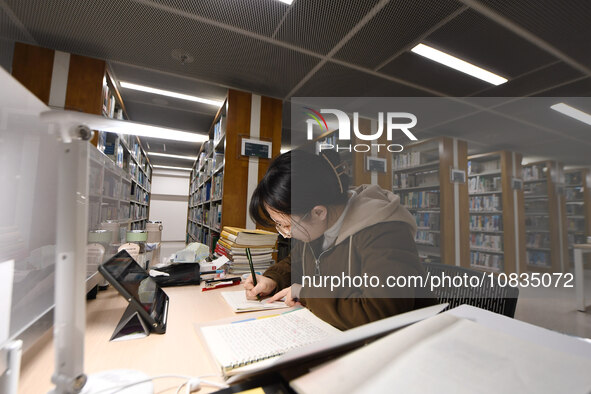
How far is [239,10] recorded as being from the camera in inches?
71.4

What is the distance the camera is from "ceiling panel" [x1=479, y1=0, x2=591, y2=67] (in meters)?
1.66

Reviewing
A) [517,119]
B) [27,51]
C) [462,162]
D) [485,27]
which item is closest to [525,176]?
[462,162]

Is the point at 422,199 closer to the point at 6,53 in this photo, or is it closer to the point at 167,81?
the point at 167,81

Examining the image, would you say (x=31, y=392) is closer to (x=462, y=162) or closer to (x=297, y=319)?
(x=297, y=319)

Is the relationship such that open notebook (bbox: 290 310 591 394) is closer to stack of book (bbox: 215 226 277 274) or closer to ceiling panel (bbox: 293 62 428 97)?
stack of book (bbox: 215 226 277 274)

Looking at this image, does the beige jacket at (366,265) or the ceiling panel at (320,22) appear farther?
the ceiling panel at (320,22)

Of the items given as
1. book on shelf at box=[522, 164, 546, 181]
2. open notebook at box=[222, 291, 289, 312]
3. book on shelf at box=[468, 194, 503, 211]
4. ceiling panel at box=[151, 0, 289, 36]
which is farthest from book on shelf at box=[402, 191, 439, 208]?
ceiling panel at box=[151, 0, 289, 36]

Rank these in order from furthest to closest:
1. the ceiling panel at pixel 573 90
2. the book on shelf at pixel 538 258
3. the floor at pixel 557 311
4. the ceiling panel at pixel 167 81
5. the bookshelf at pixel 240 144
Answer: the bookshelf at pixel 240 144
the ceiling panel at pixel 167 81
the ceiling panel at pixel 573 90
the floor at pixel 557 311
the book on shelf at pixel 538 258

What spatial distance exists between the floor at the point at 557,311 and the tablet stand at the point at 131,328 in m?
1.41

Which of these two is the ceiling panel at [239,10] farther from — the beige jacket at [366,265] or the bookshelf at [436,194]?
the beige jacket at [366,265]

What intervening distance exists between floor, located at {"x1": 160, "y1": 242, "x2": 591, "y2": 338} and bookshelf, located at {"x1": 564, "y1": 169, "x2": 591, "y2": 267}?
2.74 feet

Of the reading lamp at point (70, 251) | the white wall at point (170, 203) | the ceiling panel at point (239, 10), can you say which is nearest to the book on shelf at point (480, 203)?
the ceiling panel at point (239, 10)

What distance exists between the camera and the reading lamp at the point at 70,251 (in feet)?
1.21

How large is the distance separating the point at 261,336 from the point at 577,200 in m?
2.57
